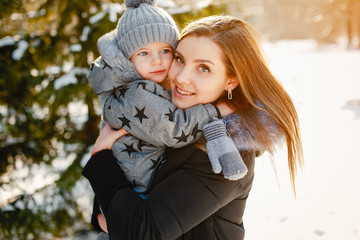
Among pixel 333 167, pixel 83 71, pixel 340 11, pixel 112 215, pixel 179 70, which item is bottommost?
pixel 340 11

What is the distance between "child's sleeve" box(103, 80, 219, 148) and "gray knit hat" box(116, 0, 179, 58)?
372mm

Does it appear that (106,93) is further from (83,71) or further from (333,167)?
(333,167)

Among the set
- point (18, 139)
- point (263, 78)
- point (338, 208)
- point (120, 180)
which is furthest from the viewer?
point (18, 139)

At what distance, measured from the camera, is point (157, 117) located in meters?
1.58

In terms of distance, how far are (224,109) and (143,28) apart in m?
0.77

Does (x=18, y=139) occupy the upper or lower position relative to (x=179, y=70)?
lower

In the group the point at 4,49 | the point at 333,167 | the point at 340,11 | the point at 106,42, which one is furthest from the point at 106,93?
the point at 340,11

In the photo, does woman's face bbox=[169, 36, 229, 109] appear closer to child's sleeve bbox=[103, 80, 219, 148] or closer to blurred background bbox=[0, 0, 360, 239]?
child's sleeve bbox=[103, 80, 219, 148]

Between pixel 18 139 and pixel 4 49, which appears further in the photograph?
pixel 18 139

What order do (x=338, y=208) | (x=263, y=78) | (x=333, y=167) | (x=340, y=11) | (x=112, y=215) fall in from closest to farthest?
(x=112, y=215), (x=263, y=78), (x=338, y=208), (x=333, y=167), (x=340, y=11)

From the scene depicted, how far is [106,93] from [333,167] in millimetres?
3346

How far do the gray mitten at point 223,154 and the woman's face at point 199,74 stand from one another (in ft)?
0.86

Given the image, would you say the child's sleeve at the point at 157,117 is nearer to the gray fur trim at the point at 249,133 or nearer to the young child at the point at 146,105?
the young child at the point at 146,105

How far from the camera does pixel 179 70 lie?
5.87ft
